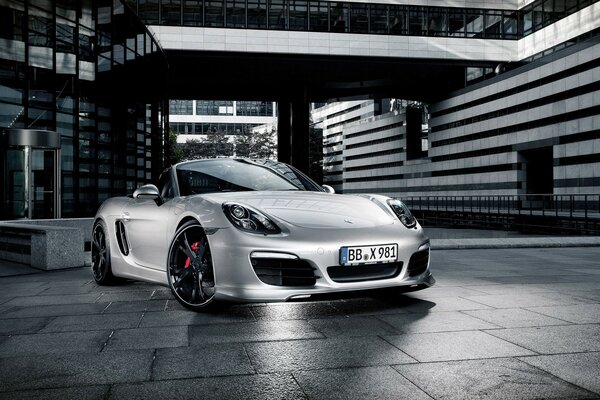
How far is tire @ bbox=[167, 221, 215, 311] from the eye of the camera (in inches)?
175

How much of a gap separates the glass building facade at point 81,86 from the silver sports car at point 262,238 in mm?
14965

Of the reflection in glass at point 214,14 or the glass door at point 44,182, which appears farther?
the reflection in glass at point 214,14

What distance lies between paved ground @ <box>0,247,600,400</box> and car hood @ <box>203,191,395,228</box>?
2.45ft

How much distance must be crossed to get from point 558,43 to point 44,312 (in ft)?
129

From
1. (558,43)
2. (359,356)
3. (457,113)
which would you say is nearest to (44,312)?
Result: (359,356)

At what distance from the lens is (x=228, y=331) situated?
3.95m

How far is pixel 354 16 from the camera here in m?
36.5

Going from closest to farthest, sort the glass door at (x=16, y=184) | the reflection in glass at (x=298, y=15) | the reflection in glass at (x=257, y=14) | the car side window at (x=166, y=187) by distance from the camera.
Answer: the car side window at (x=166, y=187) → the glass door at (x=16, y=184) → the reflection in glass at (x=257, y=14) → the reflection in glass at (x=298, y=15)

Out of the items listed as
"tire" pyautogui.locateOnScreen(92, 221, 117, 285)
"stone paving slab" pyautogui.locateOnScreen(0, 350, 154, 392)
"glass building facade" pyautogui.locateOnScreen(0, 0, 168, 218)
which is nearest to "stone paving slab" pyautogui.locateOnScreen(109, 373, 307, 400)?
"stone paving slab" pyautogui.locateOnScreen(0, 350, 154, 392)

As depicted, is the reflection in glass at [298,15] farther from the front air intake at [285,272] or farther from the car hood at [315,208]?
the front air intake at [285,272]

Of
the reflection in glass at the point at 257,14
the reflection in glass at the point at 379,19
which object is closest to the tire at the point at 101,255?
the reflection in glass at the point at 257,14

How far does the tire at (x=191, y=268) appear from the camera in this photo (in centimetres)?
445

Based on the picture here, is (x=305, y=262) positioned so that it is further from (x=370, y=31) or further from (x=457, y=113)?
(x=457, y=113)

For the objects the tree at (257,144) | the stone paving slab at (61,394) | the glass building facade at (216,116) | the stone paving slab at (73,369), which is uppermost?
the glass building facade at (216,116)
